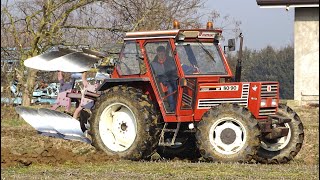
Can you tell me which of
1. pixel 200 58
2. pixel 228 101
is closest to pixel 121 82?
pixel 200 58

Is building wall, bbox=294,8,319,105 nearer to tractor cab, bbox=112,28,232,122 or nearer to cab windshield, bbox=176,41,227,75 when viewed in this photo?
cab windshield, bbox=176,41,227,75

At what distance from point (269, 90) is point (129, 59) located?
2229mm

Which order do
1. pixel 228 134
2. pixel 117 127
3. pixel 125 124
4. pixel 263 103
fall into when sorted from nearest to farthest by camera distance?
pixel 228 134 → pixel 263 103 → pixel 125 124 → pixel 117 127

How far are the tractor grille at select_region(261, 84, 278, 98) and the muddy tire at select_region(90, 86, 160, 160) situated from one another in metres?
1.62

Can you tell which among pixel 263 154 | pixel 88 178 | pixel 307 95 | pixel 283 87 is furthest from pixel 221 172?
pixel 283 87

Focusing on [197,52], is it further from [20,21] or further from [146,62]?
[20,21]

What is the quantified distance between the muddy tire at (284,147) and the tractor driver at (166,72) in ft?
5.02

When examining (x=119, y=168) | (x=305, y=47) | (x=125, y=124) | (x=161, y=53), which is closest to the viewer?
(x=119, y=168)

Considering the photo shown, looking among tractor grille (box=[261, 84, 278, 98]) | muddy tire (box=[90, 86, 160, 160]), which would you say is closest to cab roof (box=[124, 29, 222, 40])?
muddy tire (box=[90, 86, 160, 160])

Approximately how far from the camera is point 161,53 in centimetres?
1223

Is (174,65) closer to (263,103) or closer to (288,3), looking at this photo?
(263,103)

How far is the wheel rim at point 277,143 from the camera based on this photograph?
40.4 ft

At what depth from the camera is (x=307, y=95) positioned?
27.0m

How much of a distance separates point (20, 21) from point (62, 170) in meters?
12.4
